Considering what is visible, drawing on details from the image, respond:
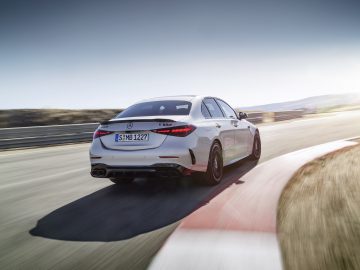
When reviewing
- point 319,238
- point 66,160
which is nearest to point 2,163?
point 66,160

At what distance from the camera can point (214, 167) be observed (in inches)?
247

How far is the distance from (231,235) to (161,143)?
1.99 meters

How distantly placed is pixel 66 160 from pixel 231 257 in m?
8.20

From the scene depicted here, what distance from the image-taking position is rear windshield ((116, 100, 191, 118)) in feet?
20.2

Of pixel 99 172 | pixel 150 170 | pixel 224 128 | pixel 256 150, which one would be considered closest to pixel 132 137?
pixel 150 170

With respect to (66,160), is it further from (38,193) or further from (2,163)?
(38,193)

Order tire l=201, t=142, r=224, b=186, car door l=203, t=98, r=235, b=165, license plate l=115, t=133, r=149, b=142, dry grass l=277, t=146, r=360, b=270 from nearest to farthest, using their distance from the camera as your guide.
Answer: dry grass l=277, t=146, r=360, b=270 → license plate l=115, t=133, r=149, b=142 → tire l=201, t=142, r=224, b=186 → car door l=203, t=98, r=235, b=165

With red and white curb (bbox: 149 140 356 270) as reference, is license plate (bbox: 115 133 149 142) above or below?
above

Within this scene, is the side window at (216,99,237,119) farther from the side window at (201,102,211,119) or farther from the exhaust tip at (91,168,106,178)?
the exhaust tip at (91,168,106,178)

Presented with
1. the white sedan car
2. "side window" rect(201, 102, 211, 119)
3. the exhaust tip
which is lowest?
the exhaust tip

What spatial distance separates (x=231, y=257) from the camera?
3254 mm

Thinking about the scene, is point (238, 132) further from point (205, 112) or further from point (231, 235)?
point (231, 235)

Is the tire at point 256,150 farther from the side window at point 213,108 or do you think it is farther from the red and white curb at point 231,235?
the red and white curb at point 231,235

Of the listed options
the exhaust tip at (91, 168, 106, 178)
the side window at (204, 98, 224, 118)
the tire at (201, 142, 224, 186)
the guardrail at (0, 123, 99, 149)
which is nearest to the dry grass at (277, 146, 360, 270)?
the tire at (201, 142, 224, 186)
